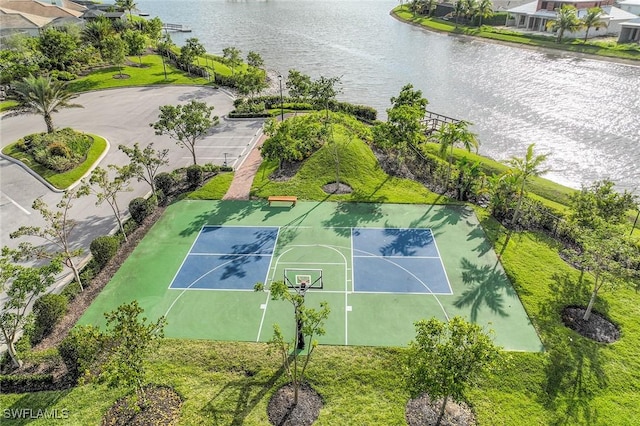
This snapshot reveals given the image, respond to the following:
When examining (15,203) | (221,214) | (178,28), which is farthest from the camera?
(178,28)

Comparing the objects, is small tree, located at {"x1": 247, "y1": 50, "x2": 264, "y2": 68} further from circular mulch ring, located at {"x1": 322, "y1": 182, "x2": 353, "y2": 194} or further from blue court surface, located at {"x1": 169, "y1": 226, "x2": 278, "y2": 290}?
blue court surface, located at {"x1": 169, "y1": 226, "x2": 278, "y2": 290}

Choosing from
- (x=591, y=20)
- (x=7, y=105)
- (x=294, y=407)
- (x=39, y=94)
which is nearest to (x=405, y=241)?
(x=294, y=407)

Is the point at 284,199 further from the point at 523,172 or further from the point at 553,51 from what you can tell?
the point at 553,51

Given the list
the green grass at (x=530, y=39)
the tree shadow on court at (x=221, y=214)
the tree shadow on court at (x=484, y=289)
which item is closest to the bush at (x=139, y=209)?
the tree shadow on court at (x=221, y=214)

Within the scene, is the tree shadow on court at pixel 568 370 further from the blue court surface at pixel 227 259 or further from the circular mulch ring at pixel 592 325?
the blue court surface at pixel 227 259

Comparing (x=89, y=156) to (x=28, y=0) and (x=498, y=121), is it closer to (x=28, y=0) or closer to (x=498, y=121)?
(x=498, y=121)
